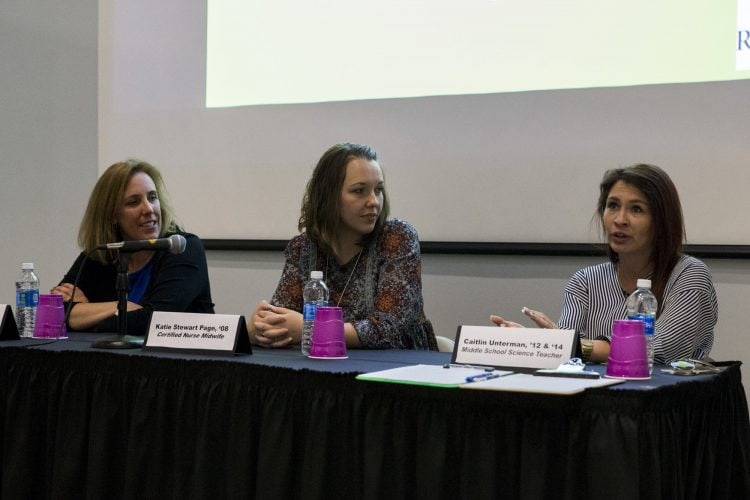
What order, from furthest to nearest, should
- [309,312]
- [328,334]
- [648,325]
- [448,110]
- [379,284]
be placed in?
1. [448,110]
2. [379,284]
3. [309,312]
4. [328,334]
5. [648,325]

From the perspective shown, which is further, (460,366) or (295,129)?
(295,129)

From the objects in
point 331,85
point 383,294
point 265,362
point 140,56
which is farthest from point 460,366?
point 140,56

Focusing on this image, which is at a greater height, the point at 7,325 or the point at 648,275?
the point at 648,275

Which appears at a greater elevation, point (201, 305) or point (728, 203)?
point (728, 203)

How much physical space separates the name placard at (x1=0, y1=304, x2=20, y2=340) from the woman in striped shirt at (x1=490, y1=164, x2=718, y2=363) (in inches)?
49.9

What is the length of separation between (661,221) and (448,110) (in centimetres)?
107

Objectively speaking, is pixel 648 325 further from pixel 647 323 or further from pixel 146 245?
pixel 146 245

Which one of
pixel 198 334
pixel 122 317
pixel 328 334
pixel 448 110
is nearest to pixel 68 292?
pixel 122 317

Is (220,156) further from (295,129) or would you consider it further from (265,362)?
(265,362)

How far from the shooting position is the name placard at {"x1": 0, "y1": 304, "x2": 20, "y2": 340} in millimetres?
2408

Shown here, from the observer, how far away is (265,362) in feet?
6.52

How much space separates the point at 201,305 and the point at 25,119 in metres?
1.96

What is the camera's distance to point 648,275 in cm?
249

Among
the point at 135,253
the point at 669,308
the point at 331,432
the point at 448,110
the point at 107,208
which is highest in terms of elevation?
the point at 448,110
